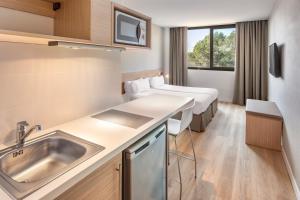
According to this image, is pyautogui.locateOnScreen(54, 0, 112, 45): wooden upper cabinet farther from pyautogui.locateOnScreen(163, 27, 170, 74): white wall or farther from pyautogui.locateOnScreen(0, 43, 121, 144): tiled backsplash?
pyautogui.locateOnScreen(163, 27, 170, 74): white wall

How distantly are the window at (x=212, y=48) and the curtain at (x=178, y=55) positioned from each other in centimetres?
31

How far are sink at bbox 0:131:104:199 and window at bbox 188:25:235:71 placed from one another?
19.9 feet

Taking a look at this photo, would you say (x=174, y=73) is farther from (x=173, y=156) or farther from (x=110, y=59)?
(x=110, y=59)

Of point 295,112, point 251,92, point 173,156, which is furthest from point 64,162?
point 251,92

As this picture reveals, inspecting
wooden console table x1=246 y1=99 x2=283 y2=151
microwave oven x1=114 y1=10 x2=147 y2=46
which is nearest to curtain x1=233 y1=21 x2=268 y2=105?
wooden console table x1=246 y1=99 x2=283 y2=151

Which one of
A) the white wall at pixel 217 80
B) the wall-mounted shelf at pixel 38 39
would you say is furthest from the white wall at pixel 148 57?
the wall-mounted shelf at pixel 38 39

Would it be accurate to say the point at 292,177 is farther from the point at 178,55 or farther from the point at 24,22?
the point at 178,55

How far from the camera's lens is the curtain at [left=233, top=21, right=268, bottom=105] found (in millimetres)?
5586

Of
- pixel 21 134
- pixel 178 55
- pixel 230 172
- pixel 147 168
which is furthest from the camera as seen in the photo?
pixel 178 55

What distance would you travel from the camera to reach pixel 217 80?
653 cm

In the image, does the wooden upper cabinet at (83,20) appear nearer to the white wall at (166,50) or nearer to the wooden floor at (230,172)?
the wooden floor at (230,172)

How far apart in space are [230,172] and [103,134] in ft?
6.11

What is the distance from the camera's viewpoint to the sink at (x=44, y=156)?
1070 mm

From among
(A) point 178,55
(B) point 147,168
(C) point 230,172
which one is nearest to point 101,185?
(B) point 147,168
